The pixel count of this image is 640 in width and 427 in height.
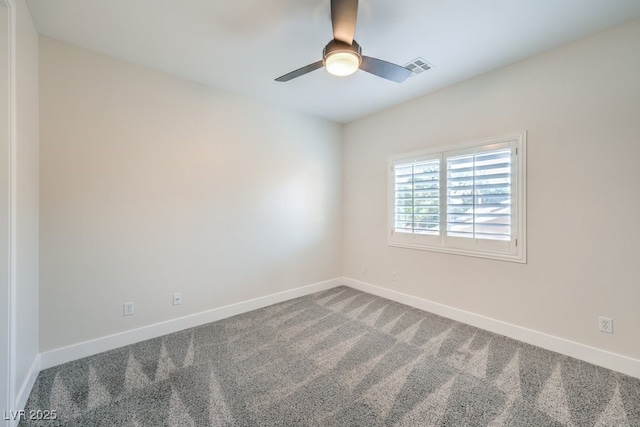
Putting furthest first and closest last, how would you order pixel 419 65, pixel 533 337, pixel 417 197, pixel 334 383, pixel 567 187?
pixel 417 197 → pixel 419 65 → pixel 533 337 → pixel 567 187 → pixel 334 383

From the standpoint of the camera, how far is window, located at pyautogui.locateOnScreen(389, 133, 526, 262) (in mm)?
2559

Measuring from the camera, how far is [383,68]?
6.49 feet

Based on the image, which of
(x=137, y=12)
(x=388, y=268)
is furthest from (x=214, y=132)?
(x=388, y=268)

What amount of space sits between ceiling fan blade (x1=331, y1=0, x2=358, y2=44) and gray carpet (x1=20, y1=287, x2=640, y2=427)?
2.41 metres

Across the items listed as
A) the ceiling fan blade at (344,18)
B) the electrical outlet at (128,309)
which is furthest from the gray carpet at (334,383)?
the ceiling fan blade at (344,18)

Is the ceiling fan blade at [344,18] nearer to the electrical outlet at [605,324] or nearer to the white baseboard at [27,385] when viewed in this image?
the electrical outlet at [605,324]

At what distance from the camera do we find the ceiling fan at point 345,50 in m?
1.56

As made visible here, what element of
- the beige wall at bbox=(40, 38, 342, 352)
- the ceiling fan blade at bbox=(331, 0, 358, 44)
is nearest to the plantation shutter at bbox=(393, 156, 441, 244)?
the beige wall at bbox=(40, 38, 342, 352)

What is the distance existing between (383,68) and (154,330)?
125 inches

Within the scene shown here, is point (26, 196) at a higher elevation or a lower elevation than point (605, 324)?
A: higher

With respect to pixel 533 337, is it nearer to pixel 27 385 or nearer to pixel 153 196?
pixel 153 196

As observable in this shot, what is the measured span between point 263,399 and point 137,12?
2.88m

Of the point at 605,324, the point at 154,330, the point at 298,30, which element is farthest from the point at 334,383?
the point at 298,30

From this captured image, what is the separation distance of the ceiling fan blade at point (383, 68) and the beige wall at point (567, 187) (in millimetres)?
1279
